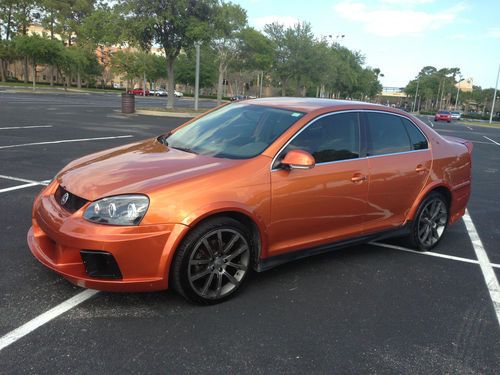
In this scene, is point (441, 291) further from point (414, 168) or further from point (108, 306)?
point (108, 306)

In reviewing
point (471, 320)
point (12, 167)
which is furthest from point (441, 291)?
point (12, 167)

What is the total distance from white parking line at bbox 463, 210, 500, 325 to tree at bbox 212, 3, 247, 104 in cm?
2237

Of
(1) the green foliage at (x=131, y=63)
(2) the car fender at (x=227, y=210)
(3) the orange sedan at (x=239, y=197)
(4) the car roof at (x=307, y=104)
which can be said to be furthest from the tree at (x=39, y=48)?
(2) the car fender at (x=227, y=210)

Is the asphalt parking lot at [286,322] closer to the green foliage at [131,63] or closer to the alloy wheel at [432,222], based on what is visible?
the alloy wheel at [432,222]

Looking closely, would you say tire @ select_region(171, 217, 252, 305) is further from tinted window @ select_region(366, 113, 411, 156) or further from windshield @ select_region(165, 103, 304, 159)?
tinted window @ select_region(366, 113, 411, 156)

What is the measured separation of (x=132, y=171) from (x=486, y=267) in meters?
3.64

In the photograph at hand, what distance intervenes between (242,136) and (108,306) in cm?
181

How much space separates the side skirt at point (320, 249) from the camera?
3.74 m

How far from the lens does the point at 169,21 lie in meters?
24.5

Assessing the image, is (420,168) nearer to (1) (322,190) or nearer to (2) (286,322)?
(1) (322,190)

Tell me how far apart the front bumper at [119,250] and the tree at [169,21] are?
74.2ft

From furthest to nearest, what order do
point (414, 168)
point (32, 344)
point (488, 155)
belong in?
point (488, 155) < point (414, 168) < point (32, 344)

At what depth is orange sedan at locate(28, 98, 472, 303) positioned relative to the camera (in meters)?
3.14

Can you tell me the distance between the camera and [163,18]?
24.2 metres
